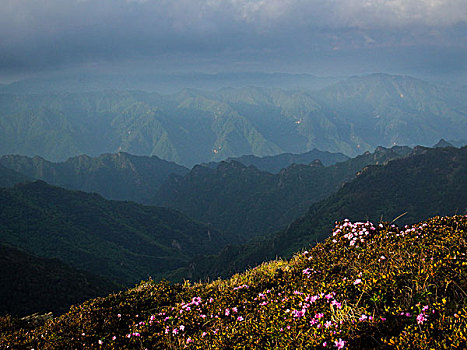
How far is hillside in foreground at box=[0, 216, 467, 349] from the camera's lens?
596 cm

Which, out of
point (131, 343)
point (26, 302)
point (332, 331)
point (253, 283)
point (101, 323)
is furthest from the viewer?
point (26, 302)

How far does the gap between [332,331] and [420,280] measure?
2.41m

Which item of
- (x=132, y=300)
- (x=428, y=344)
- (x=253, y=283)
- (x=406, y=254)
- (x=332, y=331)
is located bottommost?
(x=132, y=300)

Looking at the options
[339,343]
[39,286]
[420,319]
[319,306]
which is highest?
[420,319]

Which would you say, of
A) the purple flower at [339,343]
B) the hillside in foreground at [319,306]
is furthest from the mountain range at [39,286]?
the purple flower at [339,343]

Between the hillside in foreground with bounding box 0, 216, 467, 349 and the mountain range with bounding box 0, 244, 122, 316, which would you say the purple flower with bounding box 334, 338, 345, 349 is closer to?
the hillside in foreground with bounding box 0, 216, 467, 349

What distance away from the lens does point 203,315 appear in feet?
30.4

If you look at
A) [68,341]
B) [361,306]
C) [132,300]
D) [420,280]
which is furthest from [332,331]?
[132,300]

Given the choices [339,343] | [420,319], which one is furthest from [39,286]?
[420,319]

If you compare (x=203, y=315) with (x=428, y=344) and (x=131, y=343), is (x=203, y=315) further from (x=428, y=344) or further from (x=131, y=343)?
(x=428, y=344)

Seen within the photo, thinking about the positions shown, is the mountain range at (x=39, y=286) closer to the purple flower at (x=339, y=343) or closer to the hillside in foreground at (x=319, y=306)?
the hillside in foreground at (x=319, y=306)

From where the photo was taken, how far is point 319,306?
7.51 m

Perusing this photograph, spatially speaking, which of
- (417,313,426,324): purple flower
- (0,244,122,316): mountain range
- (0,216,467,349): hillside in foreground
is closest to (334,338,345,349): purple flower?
(0,216,467,349): hillside in foreground

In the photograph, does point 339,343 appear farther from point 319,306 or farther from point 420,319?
point 319,306
